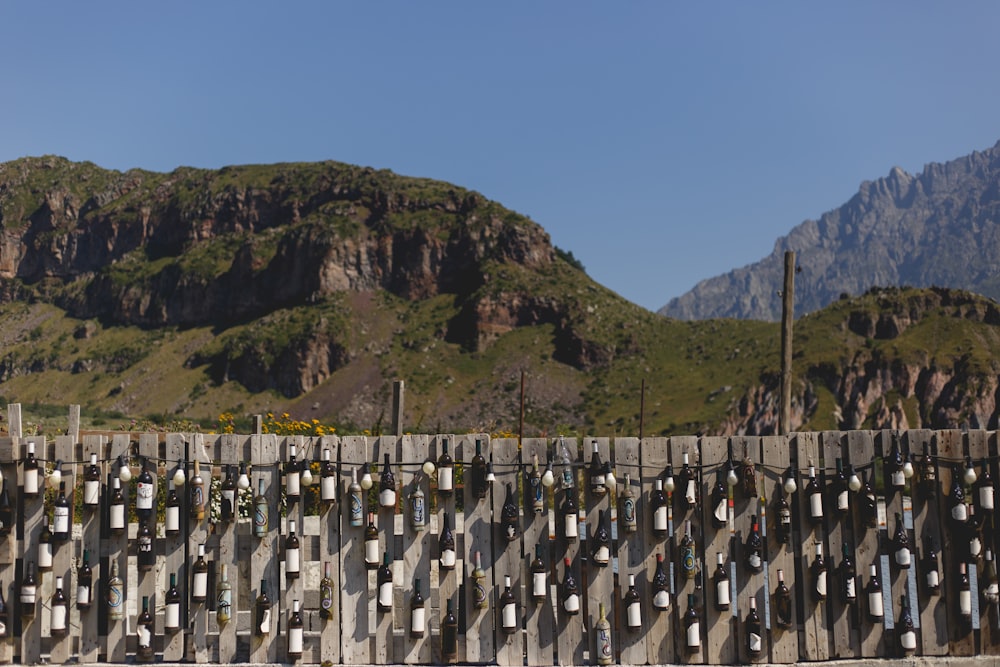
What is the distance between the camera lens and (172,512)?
7.21 m

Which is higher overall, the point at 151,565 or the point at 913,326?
the point at 913,326

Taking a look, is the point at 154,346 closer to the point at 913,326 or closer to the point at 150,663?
the point at 913,326

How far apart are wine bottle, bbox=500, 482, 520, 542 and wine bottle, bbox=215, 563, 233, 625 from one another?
2124 mm

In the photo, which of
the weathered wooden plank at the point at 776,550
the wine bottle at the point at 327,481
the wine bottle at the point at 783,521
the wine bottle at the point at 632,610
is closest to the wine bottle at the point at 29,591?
the wine bottle at the point at 327,481

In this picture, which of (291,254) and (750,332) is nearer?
(750,332)

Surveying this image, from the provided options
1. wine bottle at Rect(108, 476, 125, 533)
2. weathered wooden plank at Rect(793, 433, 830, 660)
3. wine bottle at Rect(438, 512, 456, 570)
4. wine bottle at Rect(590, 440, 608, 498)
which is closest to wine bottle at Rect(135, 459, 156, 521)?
wine bottle at Rect(108, 476, 125, 533)

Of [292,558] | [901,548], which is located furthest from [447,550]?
[901,548]

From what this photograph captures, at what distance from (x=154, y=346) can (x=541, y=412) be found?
68.3m

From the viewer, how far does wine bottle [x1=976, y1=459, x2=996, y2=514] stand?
→ 25.2 feet

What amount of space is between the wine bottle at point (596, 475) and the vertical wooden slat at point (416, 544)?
1.28 meters

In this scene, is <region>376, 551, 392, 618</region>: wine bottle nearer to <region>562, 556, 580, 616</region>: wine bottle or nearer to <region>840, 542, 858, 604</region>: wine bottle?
<region>562, 556, 580, 616</region>: wine bottle

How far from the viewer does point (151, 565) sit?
7188mm

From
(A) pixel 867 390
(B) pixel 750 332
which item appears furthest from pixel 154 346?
(A) pixel 867 390

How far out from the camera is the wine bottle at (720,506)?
7453 millimetres
